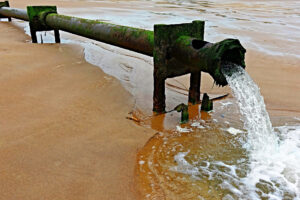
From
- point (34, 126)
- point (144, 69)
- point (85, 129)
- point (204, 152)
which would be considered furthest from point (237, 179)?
point (144, 69)

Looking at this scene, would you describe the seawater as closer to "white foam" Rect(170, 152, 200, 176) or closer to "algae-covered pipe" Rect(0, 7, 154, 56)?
"white foam" Rect(170, 152, 200, 176)

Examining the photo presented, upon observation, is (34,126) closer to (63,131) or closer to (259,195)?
(63,131)

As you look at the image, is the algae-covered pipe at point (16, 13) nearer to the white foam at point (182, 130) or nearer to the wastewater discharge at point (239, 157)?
the white foam at point (182, 130)

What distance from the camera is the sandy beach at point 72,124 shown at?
6.91 ft

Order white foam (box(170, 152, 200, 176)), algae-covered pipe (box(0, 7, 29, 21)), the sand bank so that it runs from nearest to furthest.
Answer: the sand bank → white foam (box(170, 152, 200, 176)) → algae-covered pipe (box(0, 7, 29, 21))

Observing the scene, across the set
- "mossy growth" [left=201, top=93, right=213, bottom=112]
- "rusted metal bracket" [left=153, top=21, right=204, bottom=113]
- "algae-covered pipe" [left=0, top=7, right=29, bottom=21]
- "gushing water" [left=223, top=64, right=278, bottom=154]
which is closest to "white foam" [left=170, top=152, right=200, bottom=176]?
"gushing water" [left=223, top=64, right=278, bottom=154]

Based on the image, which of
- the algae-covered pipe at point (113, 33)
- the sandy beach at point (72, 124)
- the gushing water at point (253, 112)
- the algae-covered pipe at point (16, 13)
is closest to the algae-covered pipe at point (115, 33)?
the algae-covered pipe at point (113, 33)

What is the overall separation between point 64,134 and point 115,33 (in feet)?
5.23

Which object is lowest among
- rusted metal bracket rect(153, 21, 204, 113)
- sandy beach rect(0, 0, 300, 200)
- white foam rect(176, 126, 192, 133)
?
white foam rect(176, 126, 192, 133)

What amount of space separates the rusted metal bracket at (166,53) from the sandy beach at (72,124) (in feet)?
1.18

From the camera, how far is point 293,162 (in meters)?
2.53

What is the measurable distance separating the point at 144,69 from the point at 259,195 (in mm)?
3362

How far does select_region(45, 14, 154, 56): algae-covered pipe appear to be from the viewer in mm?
3240

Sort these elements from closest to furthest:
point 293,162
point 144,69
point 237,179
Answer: point 237,179 < point 293,162 < point 144,69
